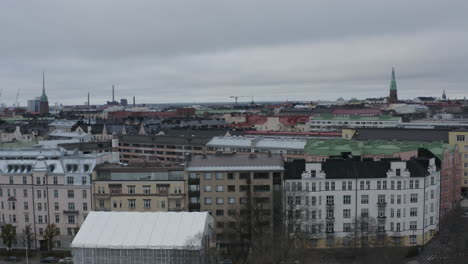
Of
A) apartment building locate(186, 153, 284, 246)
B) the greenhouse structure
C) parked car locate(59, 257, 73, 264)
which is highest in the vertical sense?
apartment building locate(186, 153, 284, 246)

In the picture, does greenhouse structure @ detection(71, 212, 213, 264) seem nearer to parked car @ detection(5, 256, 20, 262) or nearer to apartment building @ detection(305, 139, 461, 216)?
parked car @ detection(5, 256, 20, 262)

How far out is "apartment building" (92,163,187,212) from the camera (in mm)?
64250

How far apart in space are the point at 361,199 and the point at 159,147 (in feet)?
204

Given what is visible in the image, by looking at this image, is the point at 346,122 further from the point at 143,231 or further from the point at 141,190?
the point at 143,231

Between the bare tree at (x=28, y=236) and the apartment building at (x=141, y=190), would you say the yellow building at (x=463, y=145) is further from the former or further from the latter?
the bare tree at (x=28, y=236)

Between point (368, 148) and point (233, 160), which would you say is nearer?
point (233, 160)

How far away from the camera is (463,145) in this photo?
322 ft

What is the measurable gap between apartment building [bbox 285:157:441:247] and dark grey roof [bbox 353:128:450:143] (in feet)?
138

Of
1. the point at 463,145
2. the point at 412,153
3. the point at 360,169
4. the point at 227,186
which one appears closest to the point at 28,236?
the point at 227,186

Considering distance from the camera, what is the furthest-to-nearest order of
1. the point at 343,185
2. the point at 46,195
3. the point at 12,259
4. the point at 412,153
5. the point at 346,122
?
1. the point at 346,122
2. the point at 412,153
3. the point at 46,195
4. the point at 343,185
5. the point at 12,259

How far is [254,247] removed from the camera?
52719 millimetres

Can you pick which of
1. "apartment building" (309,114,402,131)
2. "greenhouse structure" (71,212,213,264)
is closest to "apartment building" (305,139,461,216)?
"greenhouse structure" (71,212,213,264)

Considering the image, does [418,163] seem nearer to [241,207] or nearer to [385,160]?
[385,160]

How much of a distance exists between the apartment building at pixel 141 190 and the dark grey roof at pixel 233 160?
2.30 metres
